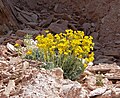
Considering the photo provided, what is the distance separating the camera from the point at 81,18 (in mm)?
13930

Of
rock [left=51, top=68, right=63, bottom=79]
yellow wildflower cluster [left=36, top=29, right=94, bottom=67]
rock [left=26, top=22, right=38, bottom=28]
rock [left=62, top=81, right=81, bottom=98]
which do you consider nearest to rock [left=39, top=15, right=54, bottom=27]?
rock [left=26, top=22, right=38, bottom=28]

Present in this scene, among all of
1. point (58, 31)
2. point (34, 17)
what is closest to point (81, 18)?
point (34, 17)

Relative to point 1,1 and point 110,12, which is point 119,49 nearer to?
point 110,12

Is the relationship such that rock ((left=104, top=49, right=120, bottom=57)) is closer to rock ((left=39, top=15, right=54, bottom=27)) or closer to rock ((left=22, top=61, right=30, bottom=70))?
rock ((left=39, top=15, right=54, bottom=27))

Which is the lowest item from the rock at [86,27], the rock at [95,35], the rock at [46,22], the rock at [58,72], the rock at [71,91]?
the rock at [71,91]

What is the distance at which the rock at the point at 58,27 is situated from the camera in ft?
39.0

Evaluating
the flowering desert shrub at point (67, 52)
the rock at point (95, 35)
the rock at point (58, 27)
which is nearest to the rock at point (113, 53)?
the rock at point (95, 35)

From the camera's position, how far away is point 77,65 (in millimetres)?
5520

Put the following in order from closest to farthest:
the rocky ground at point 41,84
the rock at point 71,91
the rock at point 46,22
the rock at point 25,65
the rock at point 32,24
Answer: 1. the rocky ground at point 41,84
2. the rock at point 71,91
3. the rock at point 25,65
4. the rock at point 32,24
5. the rock at point 46,22

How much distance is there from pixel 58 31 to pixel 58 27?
32 centimetres

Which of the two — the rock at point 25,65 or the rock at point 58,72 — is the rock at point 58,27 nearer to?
the rock at point 25,65

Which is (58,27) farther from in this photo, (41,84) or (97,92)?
(41,84)

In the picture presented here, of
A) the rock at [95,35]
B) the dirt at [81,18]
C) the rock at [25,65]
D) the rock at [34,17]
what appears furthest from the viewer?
the rock at [34,17]

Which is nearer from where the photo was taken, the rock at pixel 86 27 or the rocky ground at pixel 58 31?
the rocky ground at pixel 58 31
